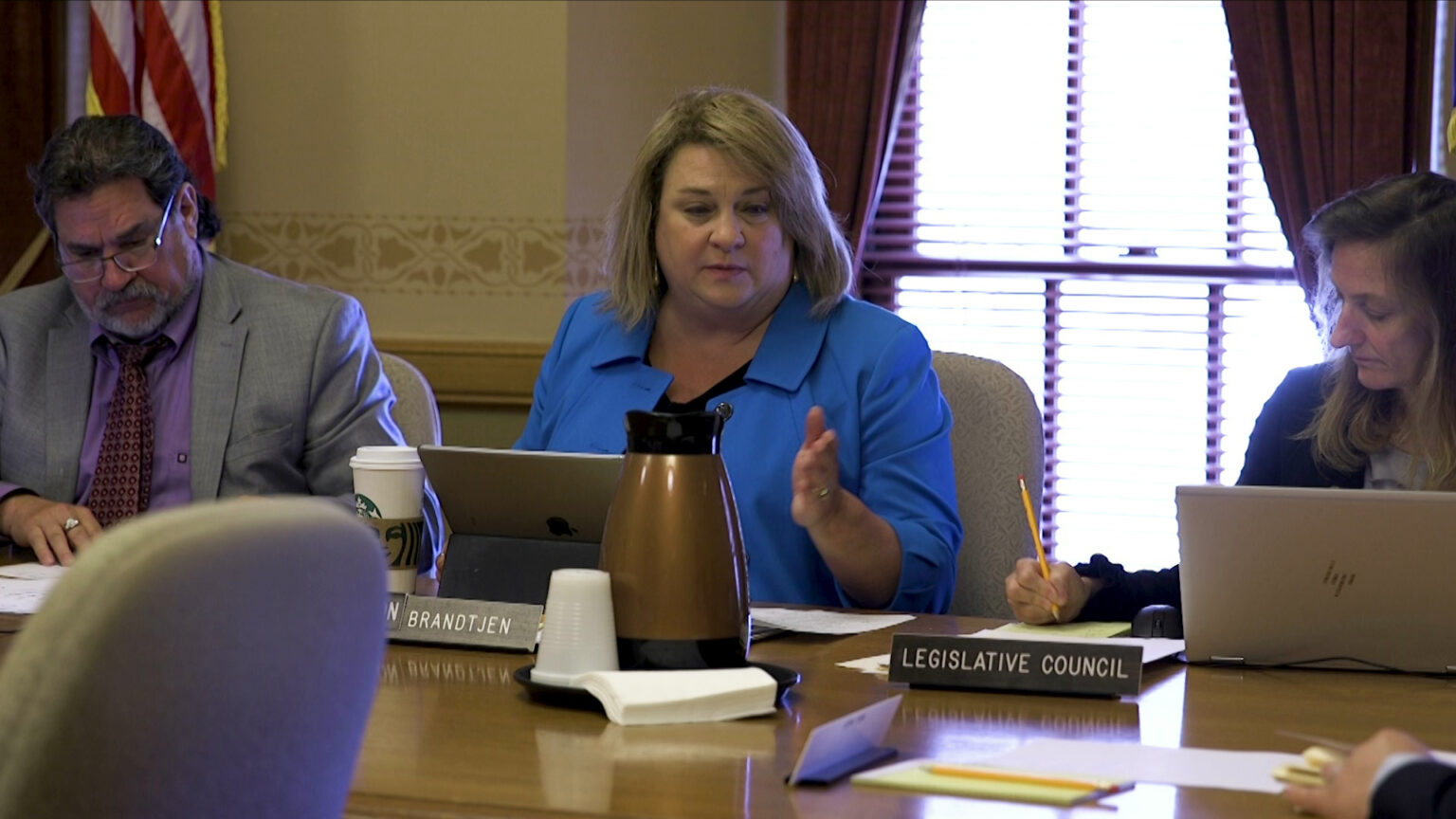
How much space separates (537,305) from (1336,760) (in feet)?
9.49

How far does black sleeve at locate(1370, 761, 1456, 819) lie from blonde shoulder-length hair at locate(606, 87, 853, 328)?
4.89 feet

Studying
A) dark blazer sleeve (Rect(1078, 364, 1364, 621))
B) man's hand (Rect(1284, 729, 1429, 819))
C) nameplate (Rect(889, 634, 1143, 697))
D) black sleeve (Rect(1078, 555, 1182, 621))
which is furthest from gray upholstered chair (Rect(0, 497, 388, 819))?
dark blazer sleeve (Rect(1078, 364, 1364, 621))

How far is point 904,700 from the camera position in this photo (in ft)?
5.08

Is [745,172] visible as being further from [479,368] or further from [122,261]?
[479,368]

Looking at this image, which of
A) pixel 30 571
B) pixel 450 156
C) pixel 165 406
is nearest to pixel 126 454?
pixel 165 406

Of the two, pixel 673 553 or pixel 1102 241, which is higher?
pixel 1102 241

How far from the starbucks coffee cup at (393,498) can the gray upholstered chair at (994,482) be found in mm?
887

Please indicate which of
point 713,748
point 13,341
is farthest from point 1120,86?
point 713,748

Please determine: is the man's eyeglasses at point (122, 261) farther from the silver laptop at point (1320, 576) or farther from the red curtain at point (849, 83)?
the red curtain at point (849, 83)

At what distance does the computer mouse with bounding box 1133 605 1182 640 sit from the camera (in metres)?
1.86

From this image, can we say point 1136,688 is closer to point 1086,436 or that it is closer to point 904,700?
point 904,700

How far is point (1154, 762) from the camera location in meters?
1.30

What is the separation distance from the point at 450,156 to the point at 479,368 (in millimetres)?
506

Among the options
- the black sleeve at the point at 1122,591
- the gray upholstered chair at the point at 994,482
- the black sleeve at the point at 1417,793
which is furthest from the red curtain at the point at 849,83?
the black sleeve at the point at 1417,793
